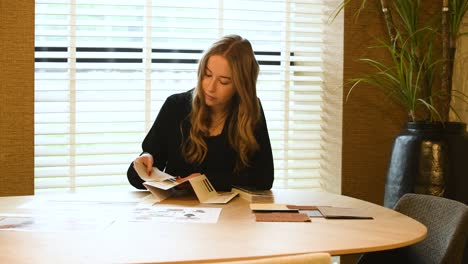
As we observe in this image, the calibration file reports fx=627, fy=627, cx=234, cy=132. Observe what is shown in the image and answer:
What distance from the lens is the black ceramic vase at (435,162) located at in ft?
10.2

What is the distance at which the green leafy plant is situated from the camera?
3.32 meters

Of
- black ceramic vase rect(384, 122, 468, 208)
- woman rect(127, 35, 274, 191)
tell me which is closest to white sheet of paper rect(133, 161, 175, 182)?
woman rect(127, 35, 274, 191)

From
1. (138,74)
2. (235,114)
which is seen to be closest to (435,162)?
(235,114)

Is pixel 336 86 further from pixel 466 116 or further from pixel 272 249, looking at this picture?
pixel 272 249

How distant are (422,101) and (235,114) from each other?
1024mm

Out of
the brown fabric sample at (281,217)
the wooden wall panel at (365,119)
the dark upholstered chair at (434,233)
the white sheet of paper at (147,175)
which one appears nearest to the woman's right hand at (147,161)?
the white sheet of paper at (147,175)

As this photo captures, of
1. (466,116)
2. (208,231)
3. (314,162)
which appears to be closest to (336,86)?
(314,162)

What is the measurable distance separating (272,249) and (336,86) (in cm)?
231

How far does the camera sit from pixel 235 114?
9.36 ft

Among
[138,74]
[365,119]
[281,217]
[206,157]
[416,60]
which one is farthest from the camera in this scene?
[365,119]

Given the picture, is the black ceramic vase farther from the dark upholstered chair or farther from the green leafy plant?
the dark upholstered chair

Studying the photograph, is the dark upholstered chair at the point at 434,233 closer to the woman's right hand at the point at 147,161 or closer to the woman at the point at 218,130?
the woman at the point at 218,130

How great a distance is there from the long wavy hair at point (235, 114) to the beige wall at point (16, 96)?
0.95 m

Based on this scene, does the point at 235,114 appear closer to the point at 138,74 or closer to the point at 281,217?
the point at 281,217
